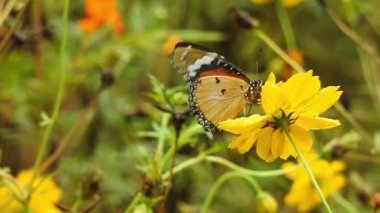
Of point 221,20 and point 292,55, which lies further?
point 221,20

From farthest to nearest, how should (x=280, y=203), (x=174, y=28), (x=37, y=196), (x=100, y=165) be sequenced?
(x=174, y=28)
(x=280, y=203)
(x=100, y=165)
(x=37, y=196)

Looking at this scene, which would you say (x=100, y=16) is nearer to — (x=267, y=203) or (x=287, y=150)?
(x=267, y=203)

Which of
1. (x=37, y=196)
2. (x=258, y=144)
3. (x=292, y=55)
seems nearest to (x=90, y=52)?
(x=292, y=55)

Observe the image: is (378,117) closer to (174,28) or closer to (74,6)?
(174,28)

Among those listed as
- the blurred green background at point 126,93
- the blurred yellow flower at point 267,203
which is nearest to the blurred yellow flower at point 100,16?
the blurred green background at point 126,93

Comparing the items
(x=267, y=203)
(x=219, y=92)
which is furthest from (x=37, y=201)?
(x=219, y=92)

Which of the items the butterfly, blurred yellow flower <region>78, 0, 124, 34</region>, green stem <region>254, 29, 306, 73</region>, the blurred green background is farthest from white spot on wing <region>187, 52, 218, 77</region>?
blurred yellow flower <region>78, 0, 124, 34</region>

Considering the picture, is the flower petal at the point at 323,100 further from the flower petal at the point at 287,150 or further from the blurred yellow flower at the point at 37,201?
the blurred yellow flower at the point at 37,201
